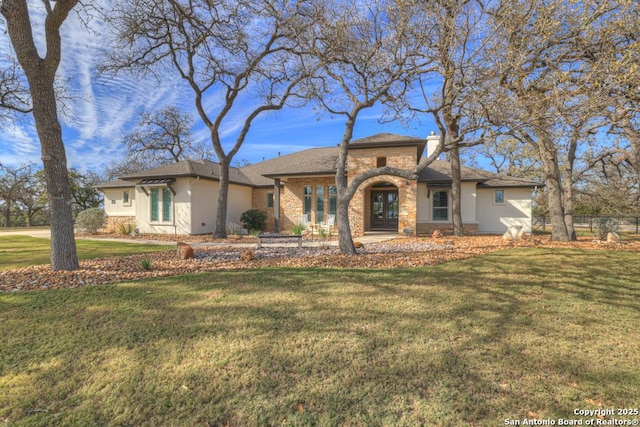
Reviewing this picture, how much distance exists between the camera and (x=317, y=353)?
3174mm

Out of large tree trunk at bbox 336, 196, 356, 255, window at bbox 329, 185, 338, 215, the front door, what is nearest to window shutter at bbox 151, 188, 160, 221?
window at bbox 329, 185, 338, 215

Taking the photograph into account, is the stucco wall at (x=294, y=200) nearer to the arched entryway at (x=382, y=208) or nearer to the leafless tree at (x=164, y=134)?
the arched entryway at (x=382, y=208)

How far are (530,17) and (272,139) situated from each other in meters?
21.1

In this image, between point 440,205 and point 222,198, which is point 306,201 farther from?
point 440,205

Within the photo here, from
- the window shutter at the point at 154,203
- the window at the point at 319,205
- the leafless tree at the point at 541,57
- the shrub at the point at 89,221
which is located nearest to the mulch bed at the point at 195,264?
the leafless tree at the point at 541,57

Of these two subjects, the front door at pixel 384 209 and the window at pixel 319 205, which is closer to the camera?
the window at pixel 319 205

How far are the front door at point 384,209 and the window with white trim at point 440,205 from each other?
209 cm

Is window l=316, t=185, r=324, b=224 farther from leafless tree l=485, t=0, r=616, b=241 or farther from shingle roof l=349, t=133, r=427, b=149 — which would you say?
leafless tree l=485, t=0, r=616, b=241

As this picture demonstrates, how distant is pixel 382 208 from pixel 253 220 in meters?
7.72

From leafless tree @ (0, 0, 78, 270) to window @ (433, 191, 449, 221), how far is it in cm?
1565

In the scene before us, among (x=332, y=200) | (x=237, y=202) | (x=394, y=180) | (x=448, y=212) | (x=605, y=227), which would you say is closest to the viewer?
(x=605, y=227)

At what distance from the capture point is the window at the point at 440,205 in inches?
659

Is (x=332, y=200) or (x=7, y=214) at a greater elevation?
(x=332, y=200)

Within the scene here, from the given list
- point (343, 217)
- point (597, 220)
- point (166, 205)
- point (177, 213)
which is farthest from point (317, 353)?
point (597, 220)
